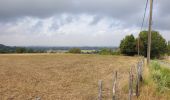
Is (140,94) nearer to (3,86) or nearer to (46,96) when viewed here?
(46,96)

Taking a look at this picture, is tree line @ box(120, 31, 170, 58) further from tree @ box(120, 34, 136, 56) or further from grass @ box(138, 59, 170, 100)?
grass @ box(138, 59, 170, 100)

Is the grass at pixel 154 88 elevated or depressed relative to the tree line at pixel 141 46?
depressed

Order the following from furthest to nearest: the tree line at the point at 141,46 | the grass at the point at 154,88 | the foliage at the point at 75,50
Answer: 1. the foliage at the point at 75,50
2. the tree line at the point at 141,46
3. the grass at the point at 154,88

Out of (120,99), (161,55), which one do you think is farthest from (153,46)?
(120,99)

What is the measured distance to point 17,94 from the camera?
13211mm

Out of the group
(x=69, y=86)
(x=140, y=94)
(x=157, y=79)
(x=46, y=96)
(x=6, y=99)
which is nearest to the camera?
(x=6, y=99)

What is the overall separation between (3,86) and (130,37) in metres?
70.1

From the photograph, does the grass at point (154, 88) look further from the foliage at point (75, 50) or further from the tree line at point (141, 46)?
the foliage at point (75, 50)

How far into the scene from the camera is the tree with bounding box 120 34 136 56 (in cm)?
8181

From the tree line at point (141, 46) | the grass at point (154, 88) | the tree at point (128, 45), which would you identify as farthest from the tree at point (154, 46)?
the grass at point (154, 88)

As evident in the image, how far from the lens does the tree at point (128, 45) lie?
81812mm

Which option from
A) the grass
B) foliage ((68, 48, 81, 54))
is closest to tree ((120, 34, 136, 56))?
foliage ((68, 48, 81, 54))

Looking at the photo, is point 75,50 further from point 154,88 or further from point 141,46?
point 154,88

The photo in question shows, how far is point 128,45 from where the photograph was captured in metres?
81.9
